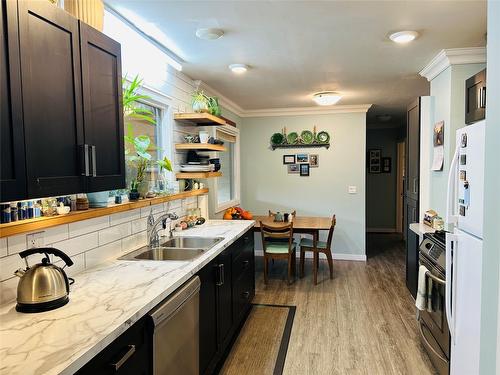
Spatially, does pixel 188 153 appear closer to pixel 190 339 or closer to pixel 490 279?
pixel 190 339

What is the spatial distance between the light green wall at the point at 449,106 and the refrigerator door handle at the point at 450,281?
131 cm

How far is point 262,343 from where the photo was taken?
2979mm

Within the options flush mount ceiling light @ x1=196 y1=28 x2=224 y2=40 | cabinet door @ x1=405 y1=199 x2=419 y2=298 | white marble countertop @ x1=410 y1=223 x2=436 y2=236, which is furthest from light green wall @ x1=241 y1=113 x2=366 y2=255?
flush mount ceiling light @ x1=196 y1=28 x2=224 y2=40

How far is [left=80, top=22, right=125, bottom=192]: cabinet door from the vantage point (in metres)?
1.60

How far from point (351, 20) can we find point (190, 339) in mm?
2267

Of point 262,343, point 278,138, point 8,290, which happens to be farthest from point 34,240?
point 278,138

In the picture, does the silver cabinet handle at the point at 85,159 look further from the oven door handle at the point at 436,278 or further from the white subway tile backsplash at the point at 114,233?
the oven door handle at the point at 436,278

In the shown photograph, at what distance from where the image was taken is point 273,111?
5766mm

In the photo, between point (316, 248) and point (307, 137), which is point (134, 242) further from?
point (307, 137)

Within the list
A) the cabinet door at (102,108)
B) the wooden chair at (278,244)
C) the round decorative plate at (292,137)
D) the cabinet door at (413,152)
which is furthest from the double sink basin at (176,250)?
the round decorative plate at (292,137)

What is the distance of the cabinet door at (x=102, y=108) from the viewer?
1602 millimetres

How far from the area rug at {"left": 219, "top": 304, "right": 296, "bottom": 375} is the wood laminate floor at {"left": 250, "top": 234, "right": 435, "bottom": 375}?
6cm

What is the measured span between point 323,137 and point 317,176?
2.12 ft

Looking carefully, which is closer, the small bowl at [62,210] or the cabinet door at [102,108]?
the cabinet door at [102,108]
